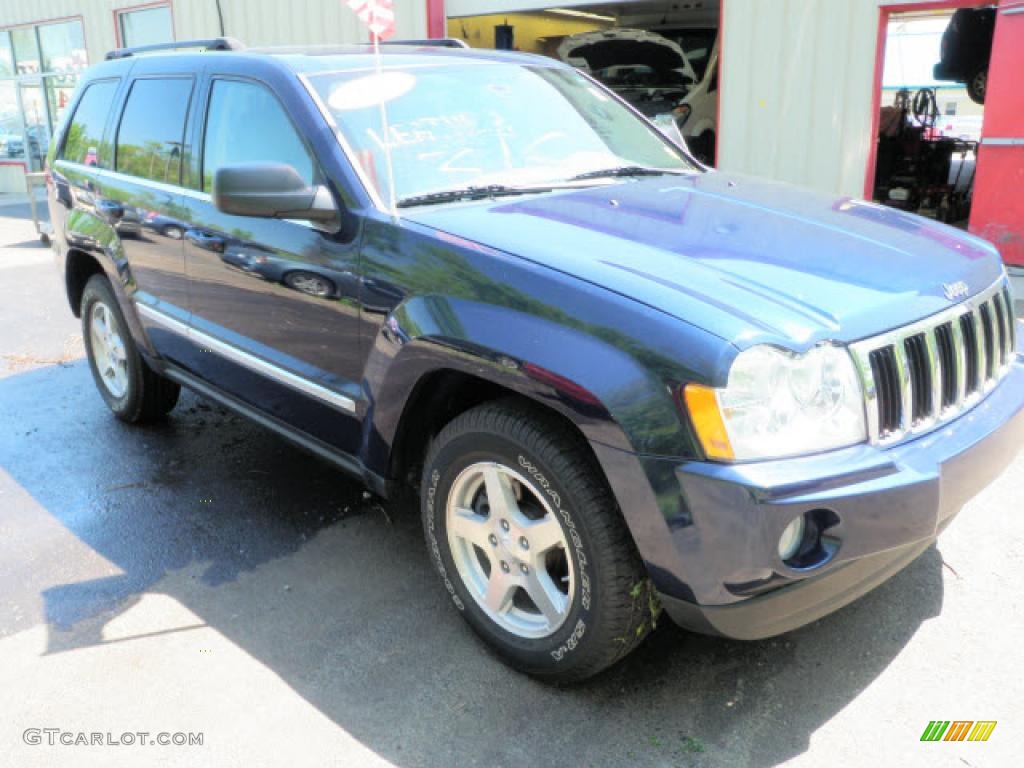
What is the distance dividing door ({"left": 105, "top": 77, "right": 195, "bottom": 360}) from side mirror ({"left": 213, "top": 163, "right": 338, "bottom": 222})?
1023 mm

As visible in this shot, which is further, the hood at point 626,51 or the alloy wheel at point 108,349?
the hood at point 626,51

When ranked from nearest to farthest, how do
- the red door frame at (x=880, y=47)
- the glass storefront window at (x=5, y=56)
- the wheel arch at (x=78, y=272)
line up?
the wheel arch at (x=78, y=272) < the red door frame at (x=880, y=47) < the glass storefront window at (x=5, y=56)

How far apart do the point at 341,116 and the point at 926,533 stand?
2.26 meters

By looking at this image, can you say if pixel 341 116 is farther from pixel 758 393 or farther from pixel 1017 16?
pixel 1017 16

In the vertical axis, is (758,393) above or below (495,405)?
above

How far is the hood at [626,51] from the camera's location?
12.0m

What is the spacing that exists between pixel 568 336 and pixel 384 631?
1.31m

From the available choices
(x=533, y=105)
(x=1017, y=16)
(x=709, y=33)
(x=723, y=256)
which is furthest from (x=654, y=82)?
(x=723, y=256)

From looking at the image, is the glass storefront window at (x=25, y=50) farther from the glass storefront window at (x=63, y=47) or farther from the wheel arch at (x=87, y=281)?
the wheel arch at (x=87, y=281)

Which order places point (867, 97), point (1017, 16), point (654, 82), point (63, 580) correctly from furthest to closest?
point (654, 82)
point (867, 97)
point (1017, 16)
point (63, 580)

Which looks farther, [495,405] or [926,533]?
[495,405]

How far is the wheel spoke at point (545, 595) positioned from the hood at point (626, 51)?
10.3m

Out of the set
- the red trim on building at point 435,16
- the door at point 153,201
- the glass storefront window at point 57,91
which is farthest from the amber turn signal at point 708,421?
the glass storefront window at point 57,91

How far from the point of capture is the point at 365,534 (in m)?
3.70
